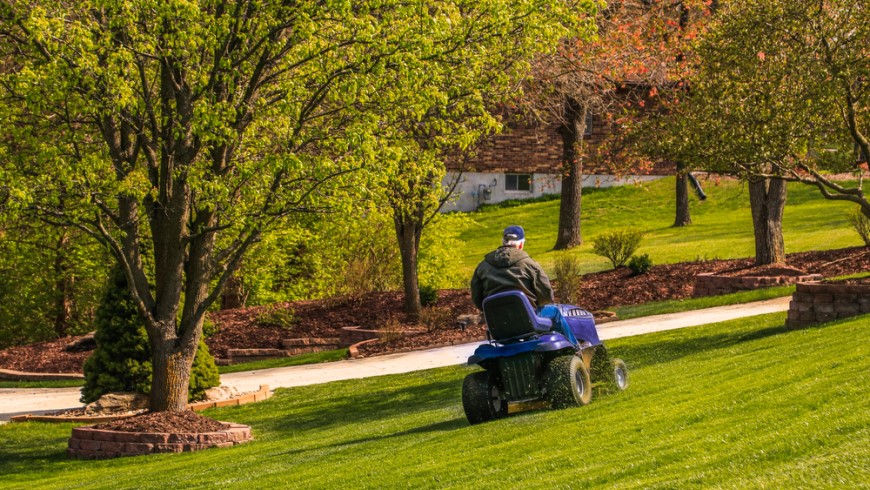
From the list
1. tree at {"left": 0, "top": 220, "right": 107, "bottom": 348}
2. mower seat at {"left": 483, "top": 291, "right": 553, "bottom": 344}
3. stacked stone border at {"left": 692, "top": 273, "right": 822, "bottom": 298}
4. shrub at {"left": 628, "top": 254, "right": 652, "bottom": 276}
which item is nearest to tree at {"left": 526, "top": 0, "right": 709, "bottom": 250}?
shrub at {"left": 628, "top": 254, "right": 652, "bottom": 276}

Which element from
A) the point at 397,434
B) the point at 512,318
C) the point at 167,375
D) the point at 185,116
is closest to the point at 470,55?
the point at 185,116

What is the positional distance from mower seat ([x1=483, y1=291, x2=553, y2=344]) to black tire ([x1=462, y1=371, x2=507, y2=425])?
20.0 inches

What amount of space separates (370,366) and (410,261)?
14.7 feet

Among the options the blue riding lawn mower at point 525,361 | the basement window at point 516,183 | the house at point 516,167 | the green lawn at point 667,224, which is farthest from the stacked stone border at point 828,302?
the basement window at point 516,183

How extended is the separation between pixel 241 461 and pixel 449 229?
60.9ft

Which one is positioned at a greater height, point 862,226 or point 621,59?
point 621,59

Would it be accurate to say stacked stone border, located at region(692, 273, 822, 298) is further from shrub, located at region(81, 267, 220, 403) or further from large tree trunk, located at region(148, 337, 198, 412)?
large tree trunk, located at region(148, 337, 198, 412)

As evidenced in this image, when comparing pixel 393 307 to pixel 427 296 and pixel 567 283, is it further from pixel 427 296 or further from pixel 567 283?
pixel 567 283

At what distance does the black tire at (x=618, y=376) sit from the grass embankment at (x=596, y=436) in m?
0.17

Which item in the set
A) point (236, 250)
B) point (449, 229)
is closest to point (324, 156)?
point (236, 250)

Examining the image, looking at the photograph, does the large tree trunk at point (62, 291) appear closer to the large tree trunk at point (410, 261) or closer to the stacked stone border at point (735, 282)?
the large tree trunk at point (410, 261)

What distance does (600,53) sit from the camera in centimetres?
2414

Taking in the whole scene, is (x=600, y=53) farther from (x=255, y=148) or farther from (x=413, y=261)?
(x=255, y=148)

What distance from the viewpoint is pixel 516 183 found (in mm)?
51000
